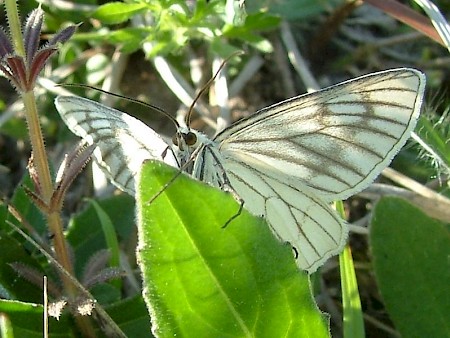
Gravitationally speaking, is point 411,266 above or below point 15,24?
below

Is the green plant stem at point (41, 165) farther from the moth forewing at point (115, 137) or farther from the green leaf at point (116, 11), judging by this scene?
the green leaf at point (116, 11)

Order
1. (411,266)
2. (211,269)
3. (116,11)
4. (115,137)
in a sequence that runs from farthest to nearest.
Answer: (116,11) < (411,266) < (115,137) < (211,269)

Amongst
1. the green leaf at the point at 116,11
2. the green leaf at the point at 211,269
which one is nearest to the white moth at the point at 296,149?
the green leaf at the point at 211,269

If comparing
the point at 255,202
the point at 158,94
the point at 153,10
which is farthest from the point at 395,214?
the point at 158,94

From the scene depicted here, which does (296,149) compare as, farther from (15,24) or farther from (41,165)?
(15,24)

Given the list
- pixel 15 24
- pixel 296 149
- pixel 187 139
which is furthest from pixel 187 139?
pixel 15 24

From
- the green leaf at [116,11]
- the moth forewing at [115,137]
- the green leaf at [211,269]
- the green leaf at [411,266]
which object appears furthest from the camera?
the green leaf at [116,11]

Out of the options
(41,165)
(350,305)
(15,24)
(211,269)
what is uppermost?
(15,24)
